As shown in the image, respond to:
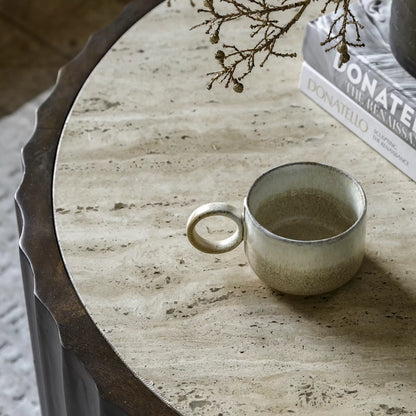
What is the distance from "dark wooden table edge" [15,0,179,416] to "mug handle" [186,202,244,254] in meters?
0.12

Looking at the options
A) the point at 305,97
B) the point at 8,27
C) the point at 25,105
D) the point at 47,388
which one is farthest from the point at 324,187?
the point at 8,27

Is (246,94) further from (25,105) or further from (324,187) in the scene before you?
(25,105)

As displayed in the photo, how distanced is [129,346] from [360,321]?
8.0 inches

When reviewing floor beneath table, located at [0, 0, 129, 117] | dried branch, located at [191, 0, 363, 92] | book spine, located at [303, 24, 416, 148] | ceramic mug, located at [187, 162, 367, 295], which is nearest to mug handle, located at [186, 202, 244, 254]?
ceramic mug, located at [187, 162, 367, 295]

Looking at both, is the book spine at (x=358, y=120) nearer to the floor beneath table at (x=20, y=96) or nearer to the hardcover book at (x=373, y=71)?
the hardcover book at (x=373, y=71)

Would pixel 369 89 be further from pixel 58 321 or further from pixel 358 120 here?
pixel 58 321

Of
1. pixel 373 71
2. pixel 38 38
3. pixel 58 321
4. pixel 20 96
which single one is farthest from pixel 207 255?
pixel 38 38

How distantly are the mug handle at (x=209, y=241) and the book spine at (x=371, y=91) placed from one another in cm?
22

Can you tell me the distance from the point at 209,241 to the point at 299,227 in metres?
0.10

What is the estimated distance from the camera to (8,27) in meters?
1.89

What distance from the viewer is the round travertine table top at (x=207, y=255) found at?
0.68 metres

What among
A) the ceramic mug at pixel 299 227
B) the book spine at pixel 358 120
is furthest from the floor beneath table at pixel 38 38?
the ceramic mug at pixel 299 227

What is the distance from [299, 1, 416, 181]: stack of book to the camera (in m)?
0.84

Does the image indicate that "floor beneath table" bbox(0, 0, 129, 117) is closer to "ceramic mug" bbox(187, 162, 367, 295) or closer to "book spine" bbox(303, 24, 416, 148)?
"book spine" bbox(303, 24, 416, 148)
